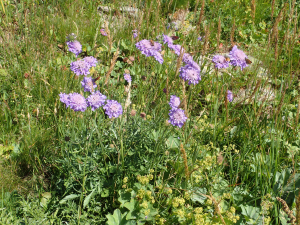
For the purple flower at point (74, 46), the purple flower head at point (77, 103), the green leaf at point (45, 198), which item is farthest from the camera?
the purple flower at point (74, 46)

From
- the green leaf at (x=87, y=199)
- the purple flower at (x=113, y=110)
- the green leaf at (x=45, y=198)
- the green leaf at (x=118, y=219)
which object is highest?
the purple flower at (x=113, y=110)

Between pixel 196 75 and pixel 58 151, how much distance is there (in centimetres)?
110

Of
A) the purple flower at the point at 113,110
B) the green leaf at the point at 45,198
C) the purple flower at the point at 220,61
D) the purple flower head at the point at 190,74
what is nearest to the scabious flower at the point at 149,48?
the purple flower head at the point at 190,74

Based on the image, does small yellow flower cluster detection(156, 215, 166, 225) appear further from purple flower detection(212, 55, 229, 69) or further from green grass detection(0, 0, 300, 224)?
purple flower detection(212, 55, 229, 69)

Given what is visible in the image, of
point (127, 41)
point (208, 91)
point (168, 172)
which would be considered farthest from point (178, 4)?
point (168, 172)

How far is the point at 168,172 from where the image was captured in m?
1.92

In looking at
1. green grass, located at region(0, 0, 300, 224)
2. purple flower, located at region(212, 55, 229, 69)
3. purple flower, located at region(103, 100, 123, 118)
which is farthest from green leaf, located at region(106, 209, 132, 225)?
purple flower, located at region(212, 55, 229, 69)

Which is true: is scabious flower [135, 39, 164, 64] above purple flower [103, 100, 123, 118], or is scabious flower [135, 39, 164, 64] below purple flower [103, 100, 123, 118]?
above

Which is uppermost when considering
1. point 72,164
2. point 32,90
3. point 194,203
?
point 32,90

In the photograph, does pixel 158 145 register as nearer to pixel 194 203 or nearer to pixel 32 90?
A: pixel 194 203

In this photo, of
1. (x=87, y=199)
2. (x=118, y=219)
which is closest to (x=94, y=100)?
(x=87, y=199)

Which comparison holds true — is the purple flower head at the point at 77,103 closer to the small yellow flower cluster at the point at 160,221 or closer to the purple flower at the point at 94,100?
the purple flower at the point at 94,100

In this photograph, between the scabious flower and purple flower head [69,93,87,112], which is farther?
the scabious flower

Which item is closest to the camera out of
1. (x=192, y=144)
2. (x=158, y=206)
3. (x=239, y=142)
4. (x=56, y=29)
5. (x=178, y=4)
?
(x=158, y=206)
